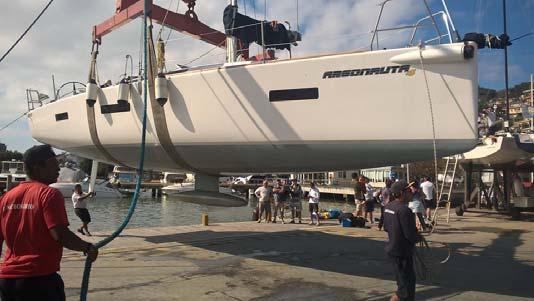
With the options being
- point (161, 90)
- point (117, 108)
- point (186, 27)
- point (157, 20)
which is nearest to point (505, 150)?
point (186, 27)

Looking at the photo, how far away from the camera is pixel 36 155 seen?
124 inches

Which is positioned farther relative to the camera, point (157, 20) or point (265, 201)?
point (265, 201)

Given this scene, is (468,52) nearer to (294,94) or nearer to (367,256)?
(294,94)

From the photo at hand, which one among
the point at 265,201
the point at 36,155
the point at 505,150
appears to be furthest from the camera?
the point at 505,150

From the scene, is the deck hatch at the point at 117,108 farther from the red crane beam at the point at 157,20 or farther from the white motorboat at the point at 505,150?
the white motorboat at the point at 505,150

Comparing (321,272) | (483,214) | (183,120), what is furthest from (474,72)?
(483,214)

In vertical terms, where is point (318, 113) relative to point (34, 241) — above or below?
above

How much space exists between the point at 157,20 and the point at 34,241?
7223mm

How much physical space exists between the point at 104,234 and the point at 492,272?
8.58 meters

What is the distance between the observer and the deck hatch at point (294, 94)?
6.79 metres

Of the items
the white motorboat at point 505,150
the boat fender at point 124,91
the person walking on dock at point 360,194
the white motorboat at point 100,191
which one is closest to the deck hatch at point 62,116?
the boat fender at point 124,91

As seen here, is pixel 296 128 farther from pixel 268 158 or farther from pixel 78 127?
pixel 78 127

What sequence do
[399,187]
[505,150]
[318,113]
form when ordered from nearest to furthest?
[399,187] → [318,113] → [505,150]

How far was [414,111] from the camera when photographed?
634 cm
